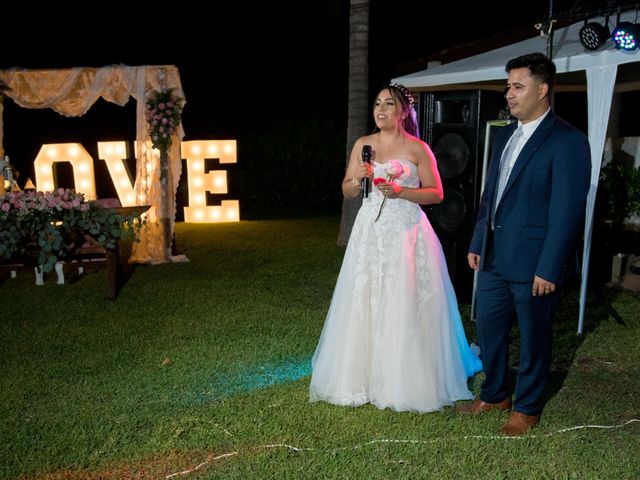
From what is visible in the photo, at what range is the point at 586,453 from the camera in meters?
3.64

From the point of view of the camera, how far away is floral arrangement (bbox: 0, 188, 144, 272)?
705 cm

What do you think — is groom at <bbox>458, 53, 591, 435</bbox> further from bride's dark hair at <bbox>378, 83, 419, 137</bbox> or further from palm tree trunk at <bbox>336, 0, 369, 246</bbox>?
palm tree trunk at <bbox>336, 0, 369, 246</bbox>

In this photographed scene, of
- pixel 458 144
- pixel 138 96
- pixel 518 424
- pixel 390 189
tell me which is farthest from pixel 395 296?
pixel 138 96

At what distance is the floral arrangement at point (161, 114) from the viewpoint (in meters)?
9.11

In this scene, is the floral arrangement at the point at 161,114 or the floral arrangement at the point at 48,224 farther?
the floral arrangement at the point at 161,114

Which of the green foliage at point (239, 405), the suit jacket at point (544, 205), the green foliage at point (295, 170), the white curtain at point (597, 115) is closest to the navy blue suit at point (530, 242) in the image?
the suit jacket at point (544, 205)

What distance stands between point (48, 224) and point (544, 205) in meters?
5.59

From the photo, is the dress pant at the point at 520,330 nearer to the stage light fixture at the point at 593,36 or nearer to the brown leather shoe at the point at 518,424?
the brown leather shoe at the point at 518,424

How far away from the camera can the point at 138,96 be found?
927cm

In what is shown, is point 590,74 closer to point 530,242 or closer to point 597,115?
point 597,115

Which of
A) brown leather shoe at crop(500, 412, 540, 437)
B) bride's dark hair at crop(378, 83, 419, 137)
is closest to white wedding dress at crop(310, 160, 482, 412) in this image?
bride's dark hair at crop(378, 83, 419, 137)

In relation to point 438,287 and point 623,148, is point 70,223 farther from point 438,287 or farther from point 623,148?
point 623,148

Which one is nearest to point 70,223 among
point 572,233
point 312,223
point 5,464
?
point 5,464

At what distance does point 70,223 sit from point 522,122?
539 centimetres
